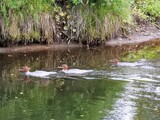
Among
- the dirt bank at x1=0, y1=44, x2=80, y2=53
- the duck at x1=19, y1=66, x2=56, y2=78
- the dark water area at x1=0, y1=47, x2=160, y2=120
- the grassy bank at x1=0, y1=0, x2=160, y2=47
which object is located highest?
the grassy bank at x1=0, y1=0, x2=160, y2=47

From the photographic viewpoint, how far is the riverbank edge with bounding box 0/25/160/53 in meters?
12.8

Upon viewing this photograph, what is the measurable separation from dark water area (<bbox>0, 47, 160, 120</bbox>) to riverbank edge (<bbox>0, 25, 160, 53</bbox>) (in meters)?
0.71

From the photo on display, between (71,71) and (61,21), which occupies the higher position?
(61,21)

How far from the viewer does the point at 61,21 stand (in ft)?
44.7

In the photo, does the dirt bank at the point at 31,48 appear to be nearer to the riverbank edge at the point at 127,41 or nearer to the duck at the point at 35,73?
the riverbank edge at the point at 127,41

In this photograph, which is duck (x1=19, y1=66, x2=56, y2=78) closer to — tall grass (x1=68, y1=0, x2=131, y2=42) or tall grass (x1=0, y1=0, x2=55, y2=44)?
tall grass (x1=0, y1=0, x2=55, y2=44)

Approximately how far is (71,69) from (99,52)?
2.75 metres

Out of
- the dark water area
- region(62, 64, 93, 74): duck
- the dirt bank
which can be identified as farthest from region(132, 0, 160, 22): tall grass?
region(62, 64, 93, 74): duck

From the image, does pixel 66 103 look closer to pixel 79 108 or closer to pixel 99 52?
pixel 79 108

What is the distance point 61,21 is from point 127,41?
7.99 ft

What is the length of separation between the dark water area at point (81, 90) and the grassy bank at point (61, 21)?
927 mm

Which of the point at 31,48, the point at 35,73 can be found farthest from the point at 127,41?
the point at 35,73

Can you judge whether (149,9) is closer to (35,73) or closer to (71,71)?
(71,71)

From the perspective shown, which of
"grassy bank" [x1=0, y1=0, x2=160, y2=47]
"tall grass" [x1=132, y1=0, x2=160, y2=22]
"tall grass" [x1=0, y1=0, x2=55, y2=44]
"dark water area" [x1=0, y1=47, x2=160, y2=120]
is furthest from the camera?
"tall grass" [x1=132, y1=0, x2=160, y2=22]
